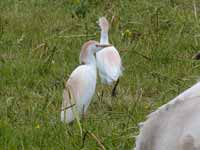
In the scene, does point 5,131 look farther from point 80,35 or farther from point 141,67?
point 80,35

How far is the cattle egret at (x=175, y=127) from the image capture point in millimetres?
1941

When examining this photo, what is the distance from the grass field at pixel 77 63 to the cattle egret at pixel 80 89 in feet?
0.31

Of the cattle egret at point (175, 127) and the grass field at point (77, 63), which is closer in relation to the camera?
the cattle egret at point (175, 127)

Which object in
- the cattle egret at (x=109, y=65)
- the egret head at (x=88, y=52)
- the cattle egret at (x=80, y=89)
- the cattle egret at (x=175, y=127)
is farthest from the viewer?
the cattle egret at (x=109, y=65)

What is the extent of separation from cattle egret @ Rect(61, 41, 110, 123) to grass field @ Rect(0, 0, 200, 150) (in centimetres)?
9

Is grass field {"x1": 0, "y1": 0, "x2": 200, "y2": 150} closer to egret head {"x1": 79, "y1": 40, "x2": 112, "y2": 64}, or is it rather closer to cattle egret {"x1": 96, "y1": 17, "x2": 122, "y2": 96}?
cattle egret {"x1": 96, "y1": 17, "x2": 122, "y2": 96}

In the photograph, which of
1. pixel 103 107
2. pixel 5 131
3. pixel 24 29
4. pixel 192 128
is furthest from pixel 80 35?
pixel 192 128

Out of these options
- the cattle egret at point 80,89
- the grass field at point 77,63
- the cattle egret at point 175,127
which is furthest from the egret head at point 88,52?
the cattle egret at point 175,127

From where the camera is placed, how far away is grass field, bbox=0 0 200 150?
451cm

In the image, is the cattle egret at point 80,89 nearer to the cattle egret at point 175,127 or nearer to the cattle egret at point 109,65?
the cattle egret at point 109,65

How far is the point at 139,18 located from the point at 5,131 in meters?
3.43

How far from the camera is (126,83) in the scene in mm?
5910

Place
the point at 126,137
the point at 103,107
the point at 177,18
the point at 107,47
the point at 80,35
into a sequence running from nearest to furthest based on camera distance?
1. the point at 126,137
2. the point at 103,107
3. the point at 107,47
4. the point at 80,35
5. the point at 177,18

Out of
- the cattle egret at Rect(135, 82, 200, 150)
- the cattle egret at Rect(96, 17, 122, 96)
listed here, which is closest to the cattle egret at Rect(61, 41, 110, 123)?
the cattle egret at Rect(96, 17, 122, 96)
